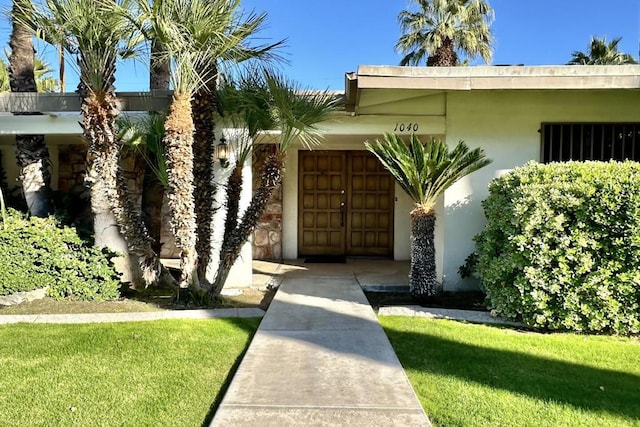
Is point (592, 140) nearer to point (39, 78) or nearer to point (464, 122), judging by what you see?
point (464, 122)

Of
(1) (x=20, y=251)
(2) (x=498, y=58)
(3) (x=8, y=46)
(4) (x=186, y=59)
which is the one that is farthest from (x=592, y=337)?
(2) (x=498, y=58)

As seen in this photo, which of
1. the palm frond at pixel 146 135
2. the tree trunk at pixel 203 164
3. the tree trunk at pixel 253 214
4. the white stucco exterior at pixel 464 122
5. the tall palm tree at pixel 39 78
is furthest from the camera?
the tall palm tree at pixel 39 78

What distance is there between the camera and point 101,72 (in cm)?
589

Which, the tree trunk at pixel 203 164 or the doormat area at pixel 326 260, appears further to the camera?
the doormat area at pixel 326 260

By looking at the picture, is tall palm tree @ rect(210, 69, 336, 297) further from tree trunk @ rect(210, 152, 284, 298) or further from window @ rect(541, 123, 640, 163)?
window @ rect(541, 123, 640, 163)

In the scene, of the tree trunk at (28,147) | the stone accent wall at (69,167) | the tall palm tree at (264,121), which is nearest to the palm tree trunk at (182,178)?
the tall palm tree at (264,121)

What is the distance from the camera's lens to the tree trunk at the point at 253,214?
6.52 metres

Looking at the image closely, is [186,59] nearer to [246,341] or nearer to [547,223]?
[246,341]

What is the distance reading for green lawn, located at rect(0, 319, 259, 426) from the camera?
11.1ft

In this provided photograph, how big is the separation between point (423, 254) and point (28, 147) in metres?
6.89

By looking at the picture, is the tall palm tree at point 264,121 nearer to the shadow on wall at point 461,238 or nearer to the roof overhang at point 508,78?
the roof overhang at point 508,78

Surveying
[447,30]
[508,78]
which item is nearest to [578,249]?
[508,78]

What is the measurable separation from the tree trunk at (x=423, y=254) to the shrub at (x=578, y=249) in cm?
124

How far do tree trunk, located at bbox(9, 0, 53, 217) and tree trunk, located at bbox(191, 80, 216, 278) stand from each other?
3.23 meters
